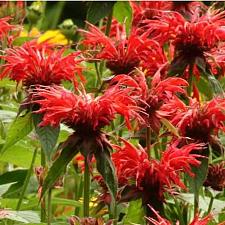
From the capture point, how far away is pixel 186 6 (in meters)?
2.13

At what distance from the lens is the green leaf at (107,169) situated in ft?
4.49

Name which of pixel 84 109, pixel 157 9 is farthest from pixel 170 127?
pixel 157 9

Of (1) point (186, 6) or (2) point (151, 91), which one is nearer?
(2) point (151, 91)

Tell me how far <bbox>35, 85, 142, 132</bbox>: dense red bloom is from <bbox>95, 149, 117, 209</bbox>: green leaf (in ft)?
0.17

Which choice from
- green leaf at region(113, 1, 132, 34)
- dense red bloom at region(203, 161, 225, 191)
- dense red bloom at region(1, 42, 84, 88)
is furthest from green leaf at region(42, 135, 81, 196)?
green leaf at region(113, 1, 132, 34)

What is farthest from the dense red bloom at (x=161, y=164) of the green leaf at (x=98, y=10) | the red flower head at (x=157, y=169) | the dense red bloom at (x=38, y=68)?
the green leaf at (x=98, y=10)

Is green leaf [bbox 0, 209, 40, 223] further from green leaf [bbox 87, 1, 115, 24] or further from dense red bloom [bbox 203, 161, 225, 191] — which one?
green leaf [bbox 87, 1, 115, 24]

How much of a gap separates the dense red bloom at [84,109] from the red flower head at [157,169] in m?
0.08

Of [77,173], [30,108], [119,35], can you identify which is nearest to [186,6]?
[119,35]

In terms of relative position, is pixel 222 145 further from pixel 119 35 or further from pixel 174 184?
pixel 119 35

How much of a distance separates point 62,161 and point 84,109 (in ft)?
0.32

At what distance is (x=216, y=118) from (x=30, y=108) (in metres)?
0.35

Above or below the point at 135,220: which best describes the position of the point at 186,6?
above

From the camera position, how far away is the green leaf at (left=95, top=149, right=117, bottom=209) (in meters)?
1.37
